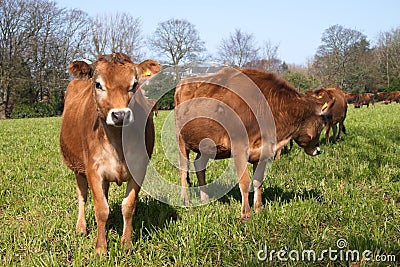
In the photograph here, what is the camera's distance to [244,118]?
512 centimetres

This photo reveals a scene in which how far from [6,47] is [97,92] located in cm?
4658

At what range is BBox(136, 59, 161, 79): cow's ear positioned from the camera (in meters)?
3.94

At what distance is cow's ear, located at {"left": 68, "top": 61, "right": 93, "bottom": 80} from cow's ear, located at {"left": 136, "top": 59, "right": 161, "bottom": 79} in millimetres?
491

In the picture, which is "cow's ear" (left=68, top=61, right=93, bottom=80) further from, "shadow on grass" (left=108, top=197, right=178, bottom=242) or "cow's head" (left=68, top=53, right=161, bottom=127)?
"shadow on grass" (left=108, top=197, right=178, bottom=242)

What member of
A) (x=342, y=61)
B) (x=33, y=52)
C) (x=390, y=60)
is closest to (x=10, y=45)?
(x=33, y=52)

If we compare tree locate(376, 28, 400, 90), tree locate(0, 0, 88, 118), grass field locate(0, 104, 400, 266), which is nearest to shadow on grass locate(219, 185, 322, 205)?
grass field locate(0, 104, 400, 266)

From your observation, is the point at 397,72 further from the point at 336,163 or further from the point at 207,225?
the point at 207,225

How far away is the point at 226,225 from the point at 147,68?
1912 mm

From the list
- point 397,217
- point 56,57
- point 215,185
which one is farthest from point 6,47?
point 397,217

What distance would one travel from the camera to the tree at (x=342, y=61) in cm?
5519

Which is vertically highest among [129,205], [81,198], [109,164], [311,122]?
[311,122]

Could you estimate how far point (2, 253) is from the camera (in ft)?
12.8

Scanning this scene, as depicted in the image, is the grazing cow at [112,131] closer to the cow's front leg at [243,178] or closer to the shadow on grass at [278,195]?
the cow's front leg at [243,178]

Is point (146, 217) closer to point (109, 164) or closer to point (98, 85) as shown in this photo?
point (109, 164)
